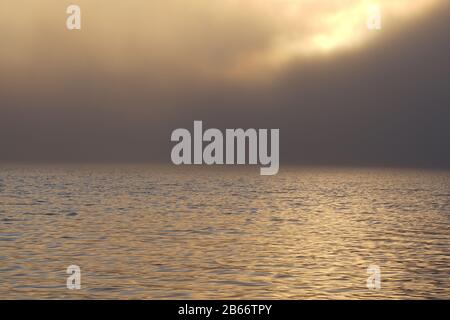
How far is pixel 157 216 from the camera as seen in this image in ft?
221

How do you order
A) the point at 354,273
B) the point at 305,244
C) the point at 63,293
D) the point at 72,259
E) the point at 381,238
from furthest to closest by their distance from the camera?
1. the point at 381,238
2. the point at 305,244
3. the point at 72,259
4. the point at 354,273
5. the point at 63,293

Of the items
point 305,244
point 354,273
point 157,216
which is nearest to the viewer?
point 354,273

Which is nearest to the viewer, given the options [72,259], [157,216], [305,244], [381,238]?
[72,259]

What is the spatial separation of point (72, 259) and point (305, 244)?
16852 mm

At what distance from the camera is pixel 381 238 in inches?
1978

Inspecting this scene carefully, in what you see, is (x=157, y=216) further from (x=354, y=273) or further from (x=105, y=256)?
(x=354, y=273)
